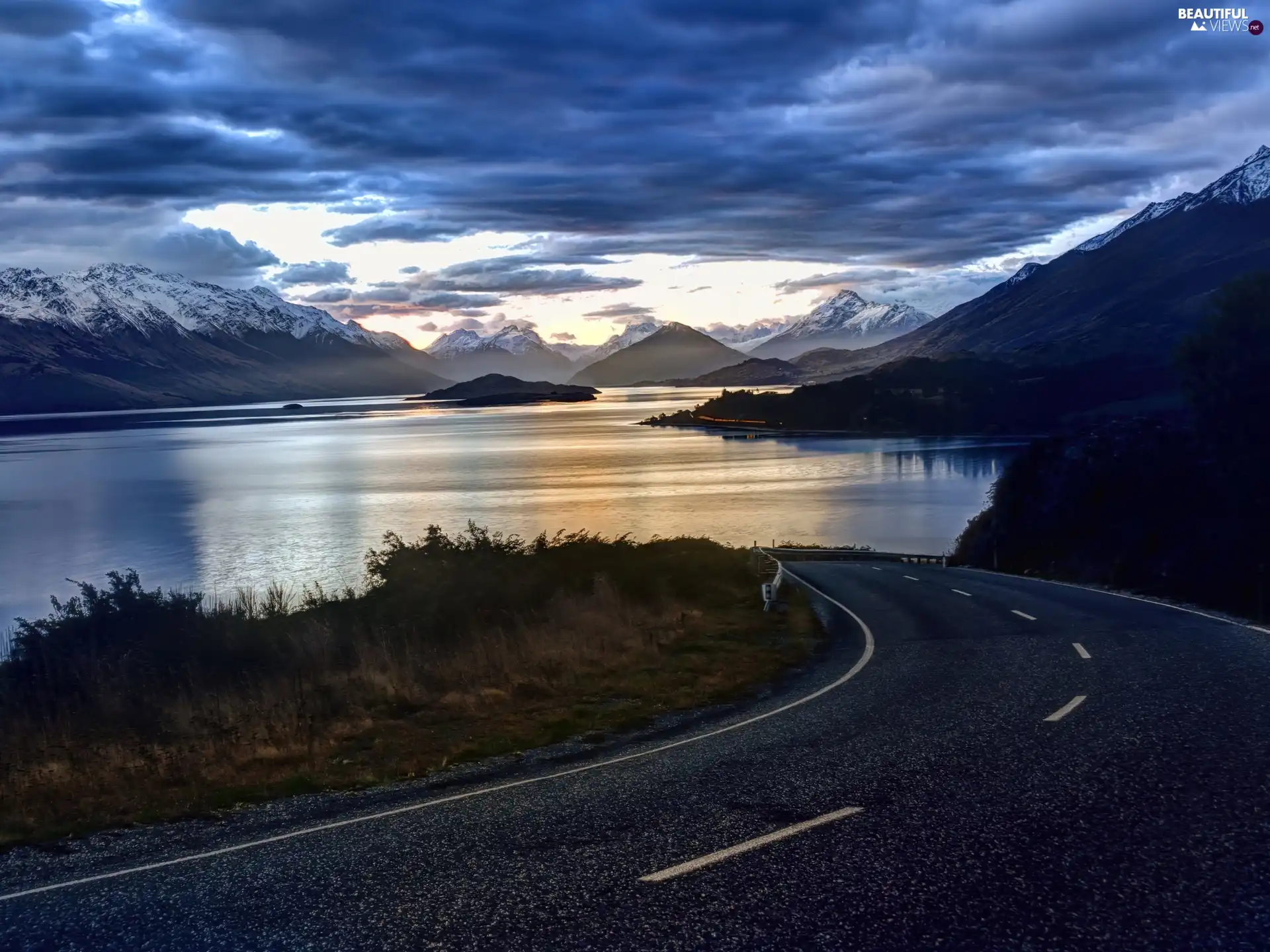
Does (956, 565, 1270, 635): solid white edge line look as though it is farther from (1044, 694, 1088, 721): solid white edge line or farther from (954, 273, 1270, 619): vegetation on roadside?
(1044, 694, 1088, 721): solid white edge line

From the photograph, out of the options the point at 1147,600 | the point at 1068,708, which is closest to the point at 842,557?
the point at 1147,600

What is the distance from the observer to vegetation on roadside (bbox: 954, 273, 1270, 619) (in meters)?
42.4

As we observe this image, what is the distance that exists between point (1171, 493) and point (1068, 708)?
46.5 m

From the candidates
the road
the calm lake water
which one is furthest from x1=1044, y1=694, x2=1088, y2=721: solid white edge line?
the calm lake water

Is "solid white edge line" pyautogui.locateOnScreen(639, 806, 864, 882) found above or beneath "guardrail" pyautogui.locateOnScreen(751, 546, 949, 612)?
above

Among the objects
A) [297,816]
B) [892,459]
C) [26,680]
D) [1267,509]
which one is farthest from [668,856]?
[892,459]

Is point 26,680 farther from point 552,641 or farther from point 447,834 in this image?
point 447,834

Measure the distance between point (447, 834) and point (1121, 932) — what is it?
5.85 meters

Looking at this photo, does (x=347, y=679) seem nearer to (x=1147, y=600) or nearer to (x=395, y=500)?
(x=1147, y=600)

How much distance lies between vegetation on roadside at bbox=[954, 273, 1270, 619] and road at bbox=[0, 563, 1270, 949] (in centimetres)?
2252

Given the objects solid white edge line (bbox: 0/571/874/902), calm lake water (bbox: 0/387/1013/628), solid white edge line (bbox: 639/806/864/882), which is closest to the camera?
solid white edge line (bbox: 639/806/864/882)

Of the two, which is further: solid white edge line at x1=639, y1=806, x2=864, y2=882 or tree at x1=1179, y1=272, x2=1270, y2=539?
tree at x1=1179, y1=272, x2=1270, y2=539

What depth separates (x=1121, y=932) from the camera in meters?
7.41

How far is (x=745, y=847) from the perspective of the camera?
9.16 metres
